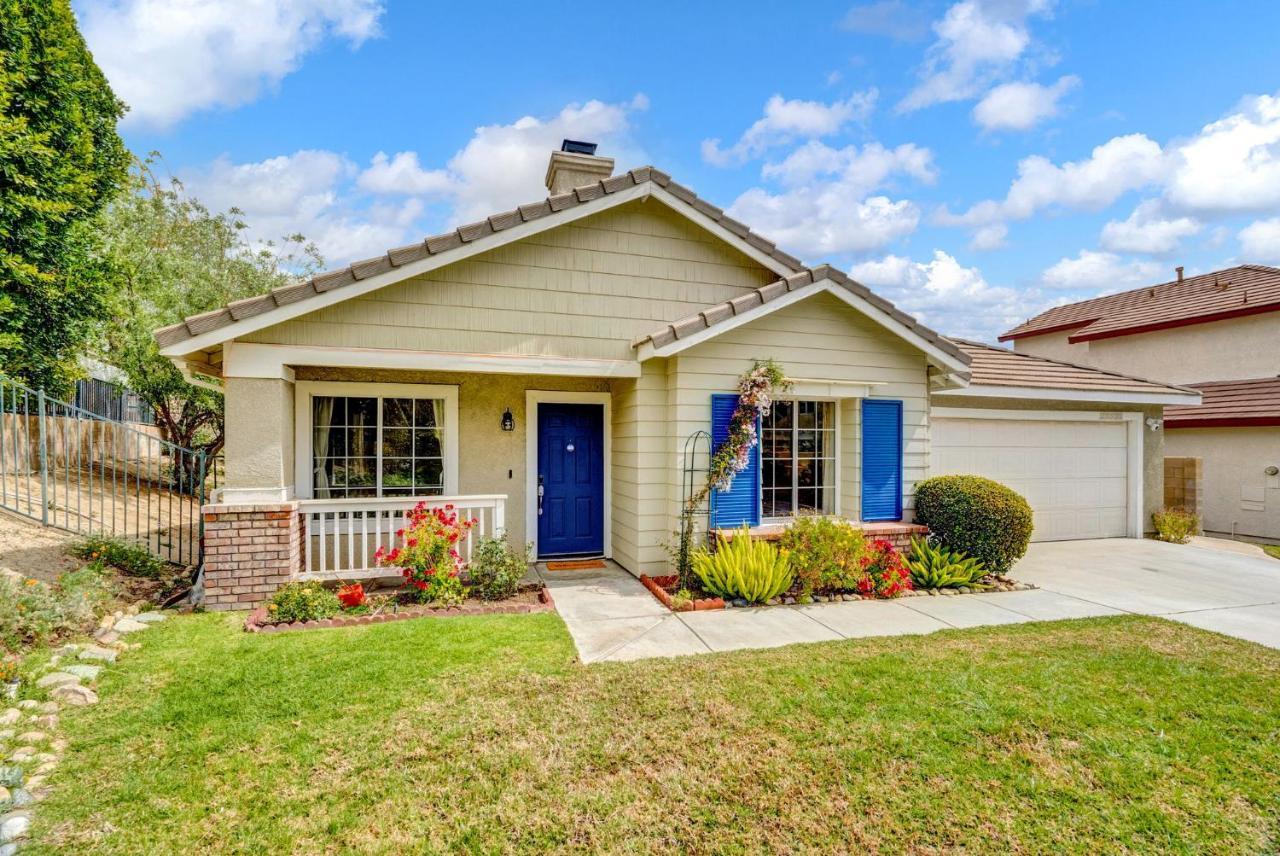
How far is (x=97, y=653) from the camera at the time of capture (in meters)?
4.79

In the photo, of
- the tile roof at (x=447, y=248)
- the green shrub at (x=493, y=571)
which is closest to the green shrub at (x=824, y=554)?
the green shrub at (x=493, y=571)

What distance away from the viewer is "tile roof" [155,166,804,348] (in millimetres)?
6095

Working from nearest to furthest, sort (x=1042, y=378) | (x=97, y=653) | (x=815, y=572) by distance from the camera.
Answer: (x=97, y=653), (x=815, y=572), (x=1042, y=378)

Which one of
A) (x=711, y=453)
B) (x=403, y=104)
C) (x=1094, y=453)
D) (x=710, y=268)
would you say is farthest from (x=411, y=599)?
(x=1094, y=453)

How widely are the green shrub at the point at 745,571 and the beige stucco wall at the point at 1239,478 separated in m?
13.0

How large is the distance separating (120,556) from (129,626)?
2208 millimetres

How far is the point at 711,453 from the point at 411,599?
12.7 ft

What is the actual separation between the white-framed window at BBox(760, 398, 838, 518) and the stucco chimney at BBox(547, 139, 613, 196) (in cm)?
442

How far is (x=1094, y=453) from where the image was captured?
1096 cm

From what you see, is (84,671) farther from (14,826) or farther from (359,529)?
(359,529)

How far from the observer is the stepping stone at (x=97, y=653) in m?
4.71

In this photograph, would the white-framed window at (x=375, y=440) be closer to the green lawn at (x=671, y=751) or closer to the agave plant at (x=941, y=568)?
the green lawn at (x=671, y=751)

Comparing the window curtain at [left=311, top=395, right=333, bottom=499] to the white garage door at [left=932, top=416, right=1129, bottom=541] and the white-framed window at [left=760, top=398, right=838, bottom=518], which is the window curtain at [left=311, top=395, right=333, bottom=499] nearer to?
the white-framed window at [left=760, top=398, right=838, bottom=518]

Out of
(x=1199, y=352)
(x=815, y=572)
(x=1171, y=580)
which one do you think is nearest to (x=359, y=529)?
(x=815, y=572)
